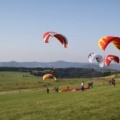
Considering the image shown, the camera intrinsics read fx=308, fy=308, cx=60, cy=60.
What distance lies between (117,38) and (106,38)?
120cm

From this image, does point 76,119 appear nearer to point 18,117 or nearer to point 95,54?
point 18,117

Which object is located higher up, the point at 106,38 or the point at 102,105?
the point at 106,38

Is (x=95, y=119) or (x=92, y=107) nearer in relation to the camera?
(x=95, y=119)

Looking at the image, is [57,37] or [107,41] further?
[57,37]

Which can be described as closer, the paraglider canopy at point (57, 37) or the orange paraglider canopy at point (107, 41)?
the orange paraglider canopy at point (107, 41)

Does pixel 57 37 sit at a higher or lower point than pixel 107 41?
higher

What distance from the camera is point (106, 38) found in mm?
24562

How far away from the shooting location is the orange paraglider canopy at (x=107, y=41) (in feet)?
78.1

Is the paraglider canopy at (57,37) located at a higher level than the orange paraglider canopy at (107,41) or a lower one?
higher

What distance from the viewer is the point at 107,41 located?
24.1 metres

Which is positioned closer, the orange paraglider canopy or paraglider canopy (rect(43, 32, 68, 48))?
the orange paraglider canopy

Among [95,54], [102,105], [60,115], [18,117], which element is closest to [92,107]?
[102,105]

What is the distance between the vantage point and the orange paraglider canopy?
2381 cm

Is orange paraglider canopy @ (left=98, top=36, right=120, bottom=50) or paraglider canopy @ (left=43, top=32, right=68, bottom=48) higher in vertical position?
paraglider canopy @ (left=43, top=32, right=68, bottom=48)
